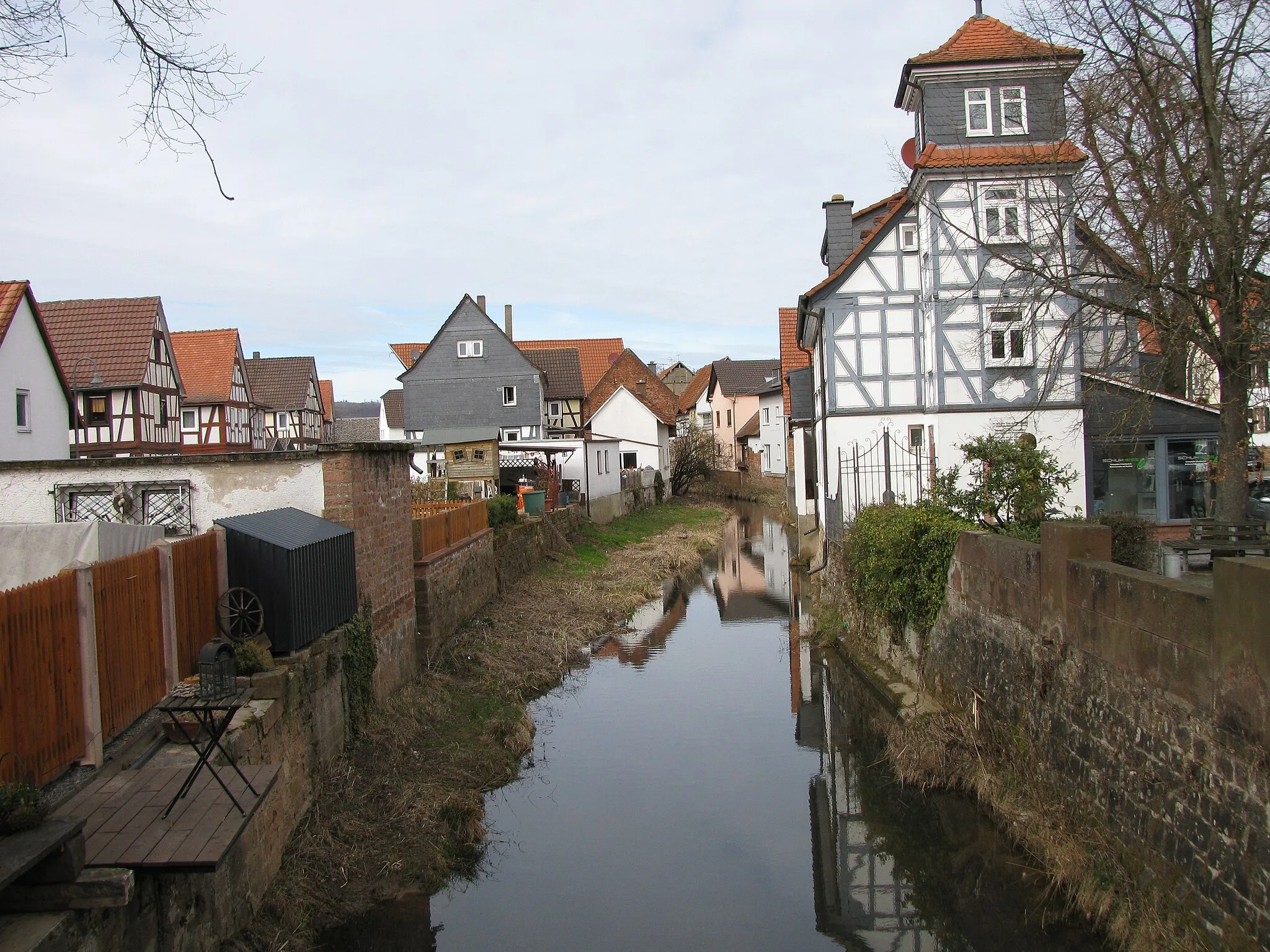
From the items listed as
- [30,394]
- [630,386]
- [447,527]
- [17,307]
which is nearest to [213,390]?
[30,394]

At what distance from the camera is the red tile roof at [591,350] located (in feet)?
194

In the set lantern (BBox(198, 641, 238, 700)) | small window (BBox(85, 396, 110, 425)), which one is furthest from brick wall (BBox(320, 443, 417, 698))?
small window (BBox(85, 396, 110, 425))

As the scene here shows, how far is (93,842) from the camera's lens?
4836 mm

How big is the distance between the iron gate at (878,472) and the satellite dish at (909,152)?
22.3ft

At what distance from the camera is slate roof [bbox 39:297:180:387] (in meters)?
32.6

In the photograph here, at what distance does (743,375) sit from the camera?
2653 inches

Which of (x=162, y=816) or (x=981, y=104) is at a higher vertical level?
(x=981, y=104)

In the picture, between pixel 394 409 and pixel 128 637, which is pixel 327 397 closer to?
pixel 394 409

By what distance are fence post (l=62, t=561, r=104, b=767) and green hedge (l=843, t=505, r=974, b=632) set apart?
29.5ft

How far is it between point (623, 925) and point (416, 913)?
5.17 ft

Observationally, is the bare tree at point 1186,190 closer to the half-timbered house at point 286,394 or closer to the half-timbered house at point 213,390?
the half-timbered house at point 213,390

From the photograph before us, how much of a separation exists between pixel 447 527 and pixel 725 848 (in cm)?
766

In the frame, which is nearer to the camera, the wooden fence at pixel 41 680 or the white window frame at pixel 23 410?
the wooden fence at pixel 41 680

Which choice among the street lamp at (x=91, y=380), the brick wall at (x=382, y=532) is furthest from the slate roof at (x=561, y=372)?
the brick wall at (x=382, y=532)
